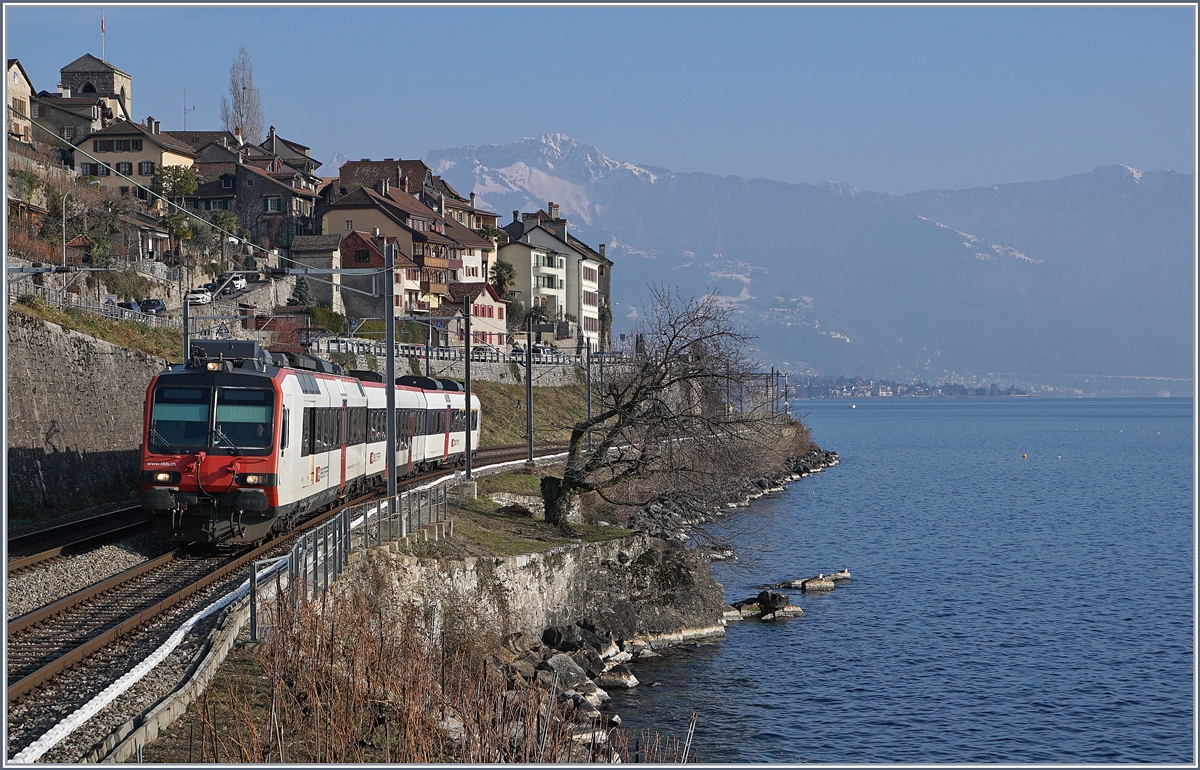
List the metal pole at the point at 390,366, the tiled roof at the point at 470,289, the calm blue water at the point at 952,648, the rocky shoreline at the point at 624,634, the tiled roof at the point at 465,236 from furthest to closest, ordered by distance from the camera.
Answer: the tiled roof at the point at 465,236
the tiled roof at the point at 470,289
the metal pole at the point at 390,366
the calm blue water at the point at 952,648
the rocky shoreline at the point at 624,634

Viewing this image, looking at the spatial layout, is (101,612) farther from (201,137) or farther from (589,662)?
(201,137)

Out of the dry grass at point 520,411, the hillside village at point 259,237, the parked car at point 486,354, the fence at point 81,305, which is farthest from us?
the parked car at point 486,354

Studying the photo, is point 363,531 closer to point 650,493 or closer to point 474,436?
point 650,493

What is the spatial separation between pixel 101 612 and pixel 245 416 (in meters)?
5.54

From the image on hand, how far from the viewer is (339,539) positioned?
770 inches

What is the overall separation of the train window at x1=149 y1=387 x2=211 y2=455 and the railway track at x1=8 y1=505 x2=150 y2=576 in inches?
96.0

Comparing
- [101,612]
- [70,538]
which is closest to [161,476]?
[70,538]

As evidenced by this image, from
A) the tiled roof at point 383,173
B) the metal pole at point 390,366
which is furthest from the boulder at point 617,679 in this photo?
the tiled roof at point 383,173

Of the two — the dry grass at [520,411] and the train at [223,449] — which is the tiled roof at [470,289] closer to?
the dry grass at [520,411]

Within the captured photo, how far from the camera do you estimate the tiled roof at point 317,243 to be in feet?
292

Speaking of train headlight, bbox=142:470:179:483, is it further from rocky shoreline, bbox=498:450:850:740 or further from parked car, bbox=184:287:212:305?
parked car, bbox=184:287:212:305

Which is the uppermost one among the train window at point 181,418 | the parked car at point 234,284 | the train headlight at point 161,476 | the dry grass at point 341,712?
the parked car at point 234,284

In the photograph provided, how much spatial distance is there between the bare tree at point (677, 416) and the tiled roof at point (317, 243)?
60.7 m

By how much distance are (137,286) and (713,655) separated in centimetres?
4338
